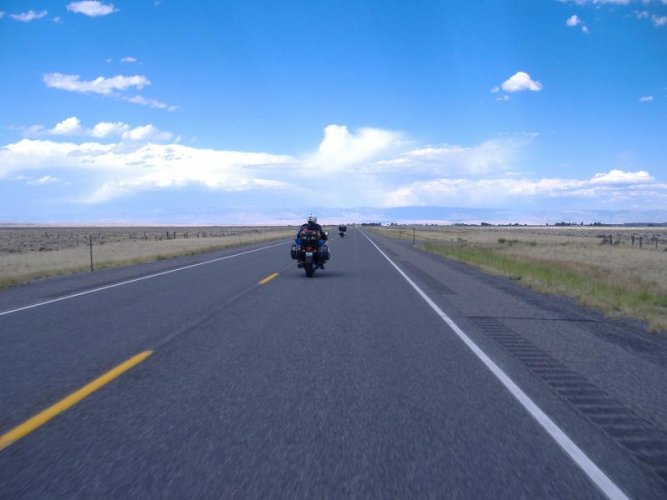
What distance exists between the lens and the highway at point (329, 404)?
453 centimetres

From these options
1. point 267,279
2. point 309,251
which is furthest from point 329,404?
point 309,251

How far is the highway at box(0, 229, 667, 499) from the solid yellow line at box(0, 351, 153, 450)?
4cm

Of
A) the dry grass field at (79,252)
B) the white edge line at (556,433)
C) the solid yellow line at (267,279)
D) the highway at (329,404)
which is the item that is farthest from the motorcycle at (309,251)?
the white edge line at (556,433)

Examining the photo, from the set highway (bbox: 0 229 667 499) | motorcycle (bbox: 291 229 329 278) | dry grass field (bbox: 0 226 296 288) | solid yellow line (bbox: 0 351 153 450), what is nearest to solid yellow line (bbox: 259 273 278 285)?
motorcycle (bbox: 291 229 329 278)

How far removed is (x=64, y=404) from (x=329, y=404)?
2.53 meters

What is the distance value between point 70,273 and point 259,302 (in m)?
13.7

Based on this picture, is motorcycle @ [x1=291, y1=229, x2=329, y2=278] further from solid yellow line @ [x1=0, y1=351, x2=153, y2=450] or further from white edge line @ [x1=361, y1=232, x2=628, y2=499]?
solid yellow line @ [x1=0, y1=351, x2=153, y2=450]

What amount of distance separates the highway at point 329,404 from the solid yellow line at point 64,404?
0.04 metres

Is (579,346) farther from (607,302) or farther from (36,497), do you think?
(36,497)

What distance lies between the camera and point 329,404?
20.9 feet

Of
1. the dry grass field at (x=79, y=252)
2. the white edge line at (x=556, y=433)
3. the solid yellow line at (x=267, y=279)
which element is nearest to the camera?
the white edge line at (x=556, y=433)

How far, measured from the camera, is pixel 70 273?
25125 millimetres

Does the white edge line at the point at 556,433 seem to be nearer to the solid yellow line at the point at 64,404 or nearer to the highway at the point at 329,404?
the highway at the point at 329,404

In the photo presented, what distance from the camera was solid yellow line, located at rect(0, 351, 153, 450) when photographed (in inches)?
211
